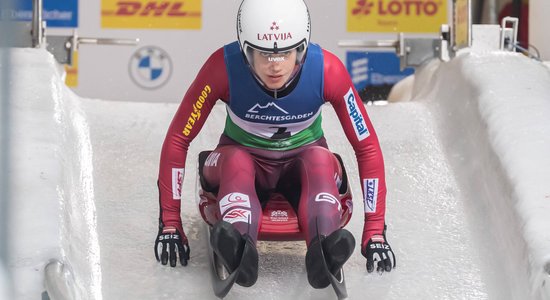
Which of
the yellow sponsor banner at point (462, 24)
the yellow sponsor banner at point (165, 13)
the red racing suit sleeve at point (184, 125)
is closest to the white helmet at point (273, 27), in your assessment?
the red racing suit sleeve at point (184, 125)

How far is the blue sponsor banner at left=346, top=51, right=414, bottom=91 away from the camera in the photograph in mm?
6906

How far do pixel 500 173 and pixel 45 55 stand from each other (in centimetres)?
199

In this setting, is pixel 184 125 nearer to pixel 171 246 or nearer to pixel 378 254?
pixel 171 246

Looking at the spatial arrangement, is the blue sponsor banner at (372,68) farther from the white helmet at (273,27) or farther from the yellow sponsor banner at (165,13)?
the white helmet at (273,27)

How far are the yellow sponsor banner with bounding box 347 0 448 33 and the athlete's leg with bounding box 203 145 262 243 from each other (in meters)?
3.14

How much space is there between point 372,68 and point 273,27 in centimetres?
339

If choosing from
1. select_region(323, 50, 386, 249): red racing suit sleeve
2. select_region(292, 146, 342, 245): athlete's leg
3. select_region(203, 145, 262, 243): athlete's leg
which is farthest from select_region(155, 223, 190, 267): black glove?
select_region(323, 50, 386, 249): red racing suit sleeve

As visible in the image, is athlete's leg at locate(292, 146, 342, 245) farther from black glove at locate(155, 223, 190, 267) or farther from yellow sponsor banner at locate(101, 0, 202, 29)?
yellow sponsor banner at locate(101, 0, 202, 29)

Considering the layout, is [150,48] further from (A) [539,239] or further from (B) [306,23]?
(A) [539,239]

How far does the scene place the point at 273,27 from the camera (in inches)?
141

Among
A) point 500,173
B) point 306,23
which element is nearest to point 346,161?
point 500,173

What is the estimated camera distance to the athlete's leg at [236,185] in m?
3.48

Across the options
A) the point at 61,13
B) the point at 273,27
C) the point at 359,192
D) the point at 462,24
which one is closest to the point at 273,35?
the point at 273,27

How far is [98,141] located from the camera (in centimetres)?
470
